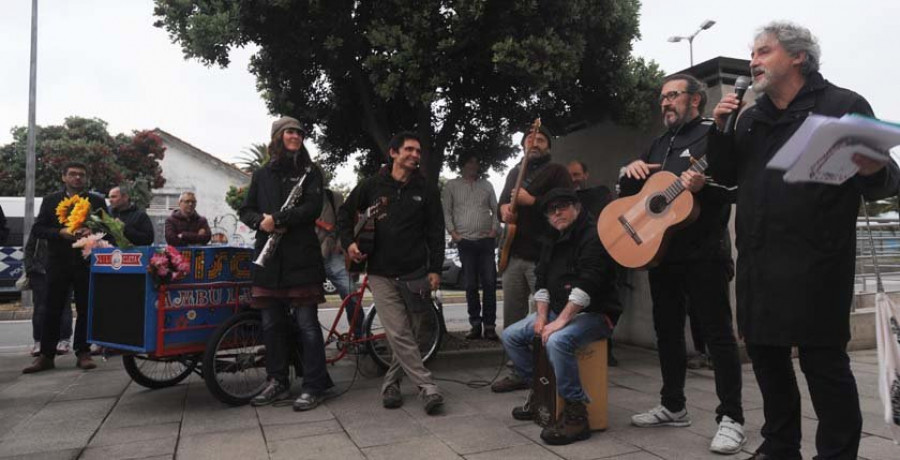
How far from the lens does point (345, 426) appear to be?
388cm

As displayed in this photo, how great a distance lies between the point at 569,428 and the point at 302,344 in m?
2.10

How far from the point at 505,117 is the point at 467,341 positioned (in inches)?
96.6

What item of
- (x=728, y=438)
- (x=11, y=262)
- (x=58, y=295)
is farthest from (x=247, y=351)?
(x=11, y=262)

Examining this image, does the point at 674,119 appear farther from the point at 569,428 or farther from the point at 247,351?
the point at 247,351

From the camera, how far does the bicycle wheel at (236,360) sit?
4.24 meters

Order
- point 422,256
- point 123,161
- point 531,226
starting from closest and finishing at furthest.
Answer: point 422,256 → point 531,226 → point 123,161

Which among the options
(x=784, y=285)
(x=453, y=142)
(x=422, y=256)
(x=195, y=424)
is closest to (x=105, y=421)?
(x=195, y=424)

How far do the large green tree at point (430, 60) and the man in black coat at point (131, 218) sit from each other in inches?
67.3

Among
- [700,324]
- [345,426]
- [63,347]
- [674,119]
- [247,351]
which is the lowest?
[345,426]

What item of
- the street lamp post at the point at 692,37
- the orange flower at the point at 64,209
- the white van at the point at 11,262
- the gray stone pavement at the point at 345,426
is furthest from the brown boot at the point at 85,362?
the street lamp post at the point at 692,37

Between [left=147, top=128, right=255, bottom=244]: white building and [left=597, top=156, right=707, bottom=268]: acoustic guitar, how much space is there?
32745 mm

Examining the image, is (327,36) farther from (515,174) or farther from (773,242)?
(773,242)

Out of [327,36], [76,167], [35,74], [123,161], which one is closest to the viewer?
[327,36]

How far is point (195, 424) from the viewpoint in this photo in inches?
156
